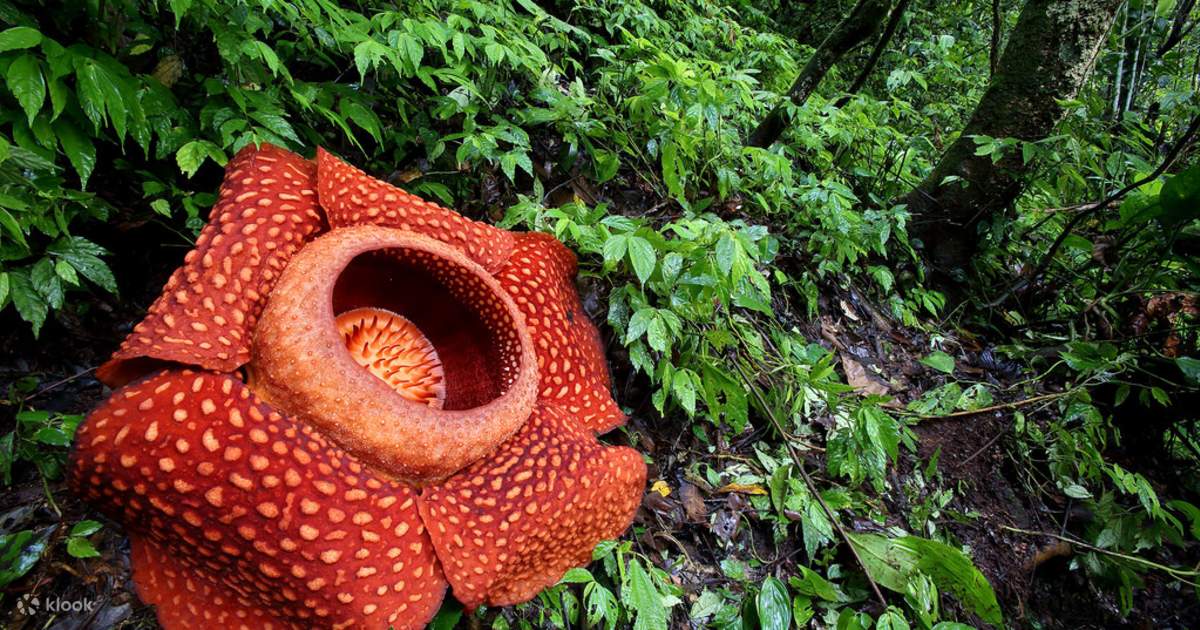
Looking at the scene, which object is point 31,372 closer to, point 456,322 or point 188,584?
point 188,584

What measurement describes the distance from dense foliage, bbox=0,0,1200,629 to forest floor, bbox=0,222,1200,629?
0.13 feet

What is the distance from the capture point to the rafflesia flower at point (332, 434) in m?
1.24

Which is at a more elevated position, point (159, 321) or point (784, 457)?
point (159, 321)

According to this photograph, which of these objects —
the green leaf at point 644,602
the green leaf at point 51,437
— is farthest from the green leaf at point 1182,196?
the green leaf at point 51,437

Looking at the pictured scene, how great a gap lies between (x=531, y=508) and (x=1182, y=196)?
12.6 feet

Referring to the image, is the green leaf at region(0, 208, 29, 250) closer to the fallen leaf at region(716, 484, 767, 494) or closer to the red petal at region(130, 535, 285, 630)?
the red petal at region(130, 535, 285, 630)

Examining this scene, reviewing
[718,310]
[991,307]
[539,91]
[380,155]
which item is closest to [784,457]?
[718,310]

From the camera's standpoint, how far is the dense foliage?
183 cm

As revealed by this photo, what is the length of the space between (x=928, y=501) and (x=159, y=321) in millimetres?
3164

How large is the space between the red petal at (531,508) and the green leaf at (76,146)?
4.58 ft

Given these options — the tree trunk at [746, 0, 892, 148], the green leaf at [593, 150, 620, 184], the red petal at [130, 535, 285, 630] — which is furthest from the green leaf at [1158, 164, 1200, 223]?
the red petal at [130, 535, 285, 630]

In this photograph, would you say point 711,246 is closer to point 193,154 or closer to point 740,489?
point 740,489

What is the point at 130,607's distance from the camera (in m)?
1.51

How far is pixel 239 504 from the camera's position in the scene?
48.3 inches
